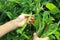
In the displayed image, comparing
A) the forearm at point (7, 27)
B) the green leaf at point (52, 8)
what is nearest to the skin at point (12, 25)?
→ the forearm at point (7, 27)

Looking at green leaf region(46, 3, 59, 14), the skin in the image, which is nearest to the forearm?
the skin

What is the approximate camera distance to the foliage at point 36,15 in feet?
3.16

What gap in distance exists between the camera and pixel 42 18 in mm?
1013

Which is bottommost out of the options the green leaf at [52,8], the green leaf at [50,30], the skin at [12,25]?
the green leaf at [50,30]

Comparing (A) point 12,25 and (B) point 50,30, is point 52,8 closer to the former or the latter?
(B) point 50,30

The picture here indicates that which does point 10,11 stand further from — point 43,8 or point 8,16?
point 43,8

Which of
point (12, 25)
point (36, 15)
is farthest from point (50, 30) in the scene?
point (12, 25)

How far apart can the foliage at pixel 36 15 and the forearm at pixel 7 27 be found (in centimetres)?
7

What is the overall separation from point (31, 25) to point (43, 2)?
5.8 inches

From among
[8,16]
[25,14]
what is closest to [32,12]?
[25,14]

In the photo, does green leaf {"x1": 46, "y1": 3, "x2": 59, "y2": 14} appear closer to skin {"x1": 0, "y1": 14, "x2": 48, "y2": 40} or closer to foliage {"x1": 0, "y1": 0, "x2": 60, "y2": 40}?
foliage {"x1": 0, "y1": 0, "x2": 60, "y2": 40}

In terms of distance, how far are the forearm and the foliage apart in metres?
0.07

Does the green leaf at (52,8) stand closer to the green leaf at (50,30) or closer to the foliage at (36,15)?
the foliage at (36,15)

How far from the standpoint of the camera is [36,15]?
0.99 m
